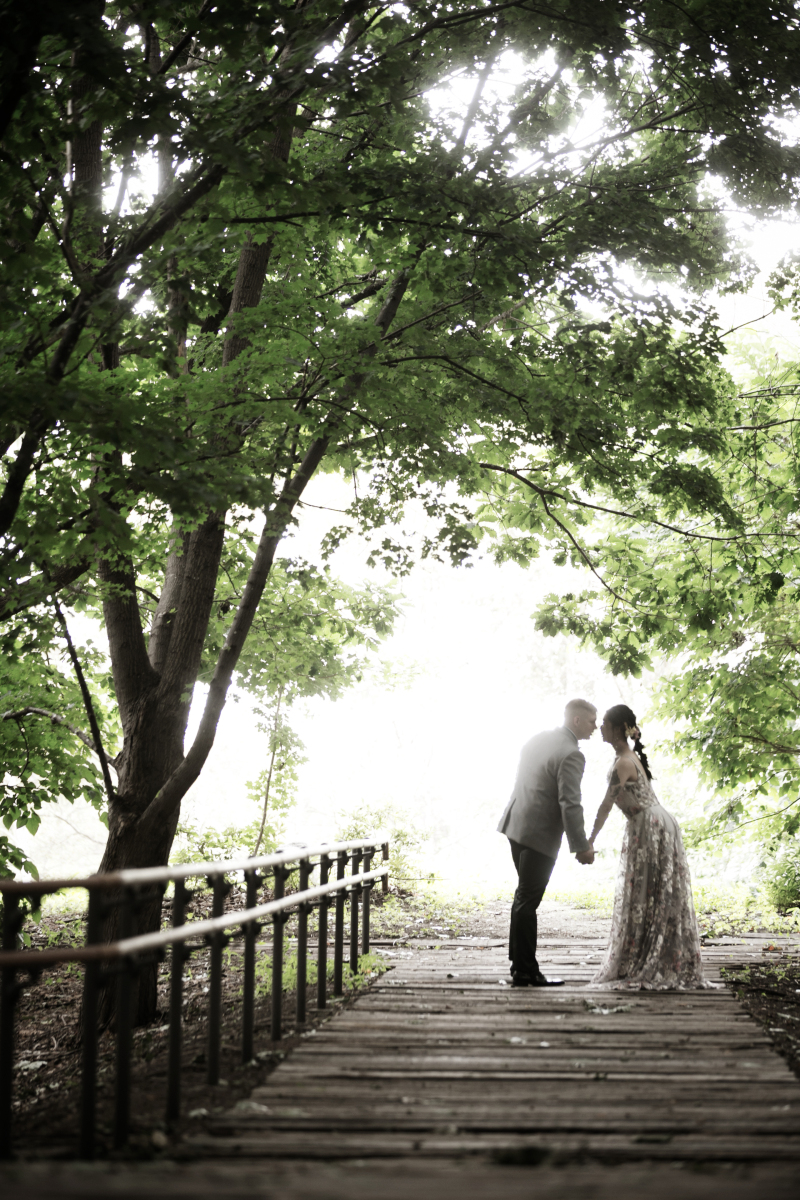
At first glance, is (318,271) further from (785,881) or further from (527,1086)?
(785,881)

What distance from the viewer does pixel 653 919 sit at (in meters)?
6.98

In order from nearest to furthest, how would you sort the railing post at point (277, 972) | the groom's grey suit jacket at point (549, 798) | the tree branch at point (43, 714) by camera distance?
the railing post at point (277, 972) < the groom's grey suit jacket at point (549, 798) < the tree branch at point (43, 714)

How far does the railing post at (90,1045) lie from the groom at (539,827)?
3.99 m

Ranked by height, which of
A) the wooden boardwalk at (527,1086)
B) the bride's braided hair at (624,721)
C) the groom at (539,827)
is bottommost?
the wooden boardwalk at (527,1086)

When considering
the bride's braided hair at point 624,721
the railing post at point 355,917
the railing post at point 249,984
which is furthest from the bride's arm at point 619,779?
the railing post at point 249,984

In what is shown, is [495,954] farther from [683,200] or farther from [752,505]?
[683,200]

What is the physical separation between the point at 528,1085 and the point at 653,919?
308cm

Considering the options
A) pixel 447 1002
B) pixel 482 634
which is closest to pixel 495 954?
pixel 447 1002

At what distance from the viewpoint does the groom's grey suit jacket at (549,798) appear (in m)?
6.84

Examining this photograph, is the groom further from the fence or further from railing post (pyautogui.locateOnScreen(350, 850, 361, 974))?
the fence

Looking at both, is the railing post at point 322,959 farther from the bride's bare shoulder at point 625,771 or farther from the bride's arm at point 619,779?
the bride's bare shoulder at point 625,771

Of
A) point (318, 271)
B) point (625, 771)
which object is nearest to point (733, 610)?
point (625, 771)

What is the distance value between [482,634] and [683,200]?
30.3m

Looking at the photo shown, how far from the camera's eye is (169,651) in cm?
823
